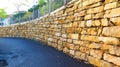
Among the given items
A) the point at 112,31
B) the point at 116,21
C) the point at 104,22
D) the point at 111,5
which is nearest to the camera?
the point at 116,21

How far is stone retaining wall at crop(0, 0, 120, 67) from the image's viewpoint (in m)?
4.59

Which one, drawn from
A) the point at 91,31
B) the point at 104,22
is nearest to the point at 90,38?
the point at 91,31

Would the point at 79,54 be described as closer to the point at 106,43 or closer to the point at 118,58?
the point at 106,43

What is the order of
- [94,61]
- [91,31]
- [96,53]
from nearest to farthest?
[96,53] → [94,61] → [91,31]

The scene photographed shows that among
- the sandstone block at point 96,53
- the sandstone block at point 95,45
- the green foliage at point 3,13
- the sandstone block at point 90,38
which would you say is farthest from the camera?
the green foliage at point 3,13

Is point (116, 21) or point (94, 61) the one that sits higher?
point (116, 21)

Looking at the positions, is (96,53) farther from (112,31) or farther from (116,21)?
(116,21)

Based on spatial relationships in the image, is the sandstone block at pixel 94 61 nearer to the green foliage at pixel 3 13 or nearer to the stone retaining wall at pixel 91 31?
the stone retaining wall at pixel 91 31

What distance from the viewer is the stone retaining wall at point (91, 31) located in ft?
15.1

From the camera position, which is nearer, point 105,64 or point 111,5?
point 111,5

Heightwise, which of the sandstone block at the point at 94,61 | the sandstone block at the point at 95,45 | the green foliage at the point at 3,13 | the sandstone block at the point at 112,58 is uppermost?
the green foliage at the point at 3,13

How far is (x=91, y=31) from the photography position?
573 centimetres

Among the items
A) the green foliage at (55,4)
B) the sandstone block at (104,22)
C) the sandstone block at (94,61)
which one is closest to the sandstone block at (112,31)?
the sandstone block at (104,22)

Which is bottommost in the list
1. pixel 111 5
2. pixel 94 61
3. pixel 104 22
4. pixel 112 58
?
pixel 94 61
